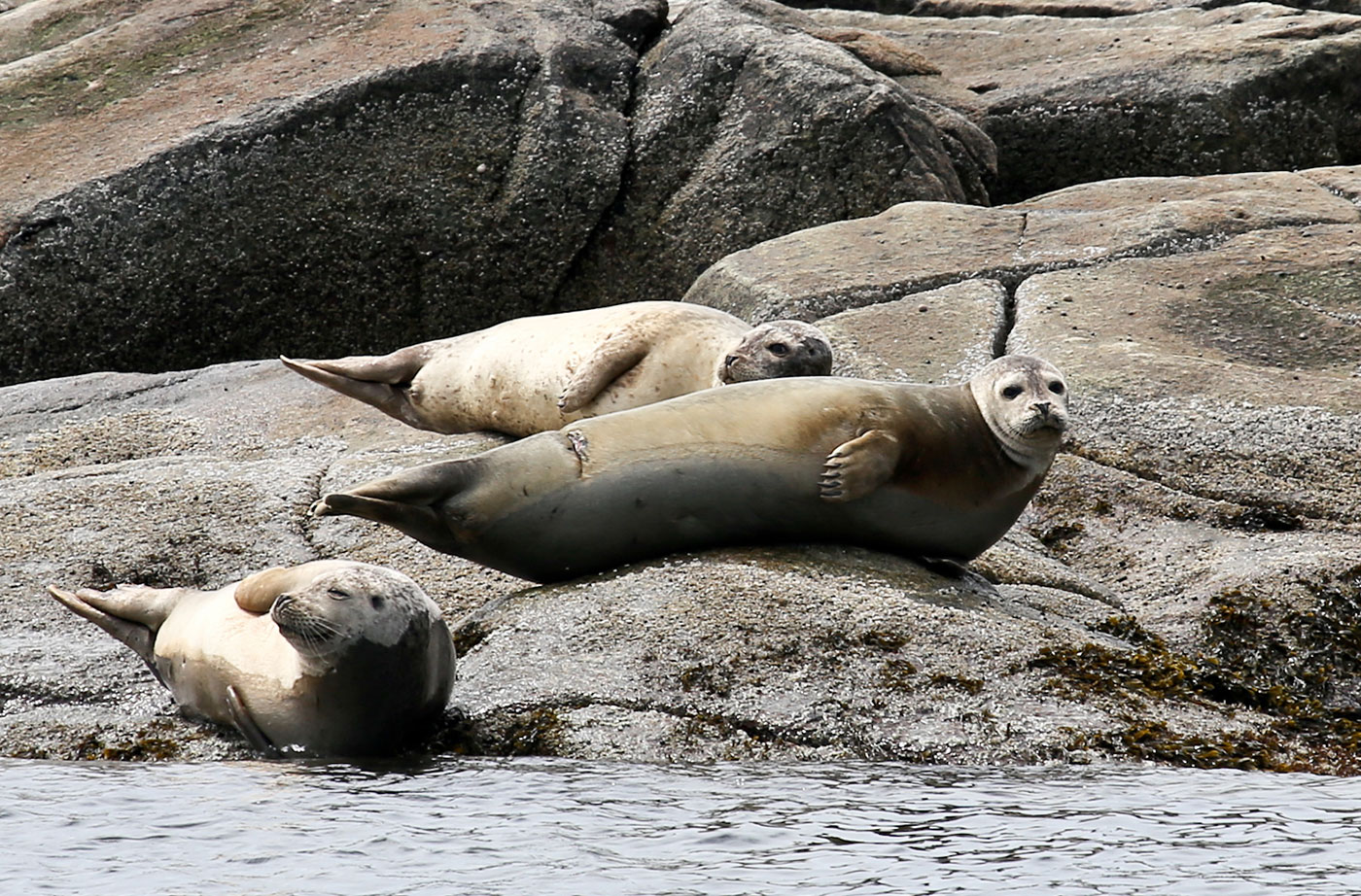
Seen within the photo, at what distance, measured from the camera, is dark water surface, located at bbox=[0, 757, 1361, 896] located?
337cm

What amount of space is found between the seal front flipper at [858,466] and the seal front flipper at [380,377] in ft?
8.52

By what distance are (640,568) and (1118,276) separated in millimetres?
3430

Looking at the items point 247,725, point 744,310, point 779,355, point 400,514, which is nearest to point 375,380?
point 744,310

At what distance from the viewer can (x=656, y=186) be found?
10.1 m

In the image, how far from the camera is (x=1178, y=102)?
1106 cm

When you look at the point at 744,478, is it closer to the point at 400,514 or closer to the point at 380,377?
the point at 400,514

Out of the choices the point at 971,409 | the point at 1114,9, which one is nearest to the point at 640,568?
the point at 971,409

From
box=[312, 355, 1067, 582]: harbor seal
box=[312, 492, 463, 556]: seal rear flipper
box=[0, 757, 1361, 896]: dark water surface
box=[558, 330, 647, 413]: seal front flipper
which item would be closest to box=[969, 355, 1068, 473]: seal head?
box=[312, 355, 1067, 582]: harbor seal

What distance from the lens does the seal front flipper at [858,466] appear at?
5.27 m

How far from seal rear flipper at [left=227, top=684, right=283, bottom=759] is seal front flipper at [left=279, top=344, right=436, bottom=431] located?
267 cm

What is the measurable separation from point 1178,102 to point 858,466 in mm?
6654

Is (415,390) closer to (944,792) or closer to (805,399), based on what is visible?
(805,399)

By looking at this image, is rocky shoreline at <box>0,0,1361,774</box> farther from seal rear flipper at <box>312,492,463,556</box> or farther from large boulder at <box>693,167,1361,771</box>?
seal rear flipper at <box>312,492,463,556</box>

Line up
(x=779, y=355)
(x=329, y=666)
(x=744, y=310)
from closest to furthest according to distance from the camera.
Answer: (x=329, y=666) < (x=779, y=355) < (x=744, y=310)
